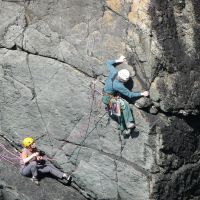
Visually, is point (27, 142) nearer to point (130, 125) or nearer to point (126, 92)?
point (130, 125)

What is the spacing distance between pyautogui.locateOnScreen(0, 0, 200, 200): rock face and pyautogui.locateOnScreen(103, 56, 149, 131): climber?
16 cm

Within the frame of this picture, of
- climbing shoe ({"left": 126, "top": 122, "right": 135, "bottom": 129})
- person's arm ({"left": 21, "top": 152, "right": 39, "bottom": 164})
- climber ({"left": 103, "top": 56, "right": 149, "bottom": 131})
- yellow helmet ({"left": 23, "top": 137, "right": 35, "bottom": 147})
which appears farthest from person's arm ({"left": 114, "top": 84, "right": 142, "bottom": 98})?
person's arm ({"left": 21, "top": 152, "right": 39, "bottom": 164})

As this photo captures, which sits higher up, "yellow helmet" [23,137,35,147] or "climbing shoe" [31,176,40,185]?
"yellow helmet" [23,137,35,147]

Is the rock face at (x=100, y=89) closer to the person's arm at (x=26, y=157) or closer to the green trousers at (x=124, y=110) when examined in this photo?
the green trousers at (x=124, y=110)

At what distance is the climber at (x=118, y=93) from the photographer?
11461 millimetres

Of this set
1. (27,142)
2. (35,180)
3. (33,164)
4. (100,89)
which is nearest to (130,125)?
(100,89)

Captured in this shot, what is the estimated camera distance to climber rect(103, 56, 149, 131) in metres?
11.5

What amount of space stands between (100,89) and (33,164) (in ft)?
7.09

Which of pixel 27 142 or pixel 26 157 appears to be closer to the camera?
pixel 27 142

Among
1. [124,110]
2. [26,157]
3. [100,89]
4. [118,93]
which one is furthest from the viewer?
[26,157]

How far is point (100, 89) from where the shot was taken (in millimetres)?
11922

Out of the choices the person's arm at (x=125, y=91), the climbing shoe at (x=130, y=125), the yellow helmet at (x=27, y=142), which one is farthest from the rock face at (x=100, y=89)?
the yellow helmet at (x=27, y=142)

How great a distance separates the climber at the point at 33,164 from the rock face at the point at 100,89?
0.23m

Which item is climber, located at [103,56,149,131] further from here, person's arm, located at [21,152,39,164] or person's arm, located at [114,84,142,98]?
person's arm, located at [21,152,39,164]
